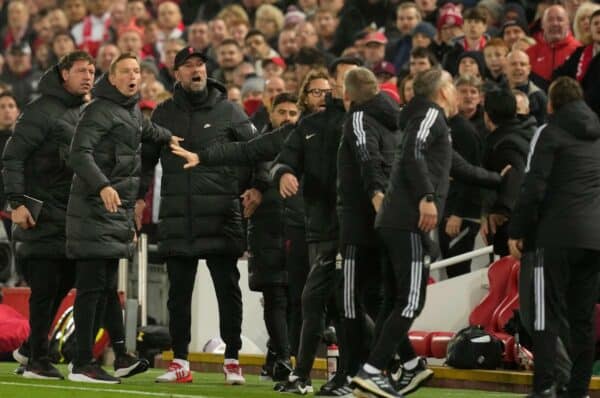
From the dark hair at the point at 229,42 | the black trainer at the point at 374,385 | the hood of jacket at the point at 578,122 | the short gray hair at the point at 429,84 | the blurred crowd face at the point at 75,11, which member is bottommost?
the black trainer at the point at 374,385

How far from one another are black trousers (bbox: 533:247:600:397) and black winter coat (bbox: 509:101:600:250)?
0.11 metres

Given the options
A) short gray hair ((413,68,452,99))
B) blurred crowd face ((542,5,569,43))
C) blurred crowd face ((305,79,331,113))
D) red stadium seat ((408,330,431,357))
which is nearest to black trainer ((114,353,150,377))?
blurred crowd face ((305,79,331,113))

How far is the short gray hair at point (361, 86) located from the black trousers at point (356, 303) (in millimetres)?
949

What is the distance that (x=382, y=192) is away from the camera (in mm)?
9688

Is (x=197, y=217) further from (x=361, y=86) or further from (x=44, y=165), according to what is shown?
(x=361, y=86)

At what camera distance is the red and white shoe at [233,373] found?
11.4 metres

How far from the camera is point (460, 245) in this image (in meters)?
13.6

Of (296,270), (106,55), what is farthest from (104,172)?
(106,55)

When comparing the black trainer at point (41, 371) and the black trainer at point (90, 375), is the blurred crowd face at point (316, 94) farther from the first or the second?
the black trainer at point (41, 371)

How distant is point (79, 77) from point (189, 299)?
1.79m

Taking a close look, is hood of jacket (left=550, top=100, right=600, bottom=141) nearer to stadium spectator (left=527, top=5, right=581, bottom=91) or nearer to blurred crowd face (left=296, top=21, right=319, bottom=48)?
stadium spectator (left=527, top=5, right=581, bottom=91)

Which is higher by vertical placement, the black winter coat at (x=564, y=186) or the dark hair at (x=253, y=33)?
the dark hair at (x=253, y=33)

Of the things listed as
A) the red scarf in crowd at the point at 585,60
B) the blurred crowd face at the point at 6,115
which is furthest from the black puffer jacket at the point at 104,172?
the blurred crowd face at the point at 6,115

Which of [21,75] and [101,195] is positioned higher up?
[21,75]
